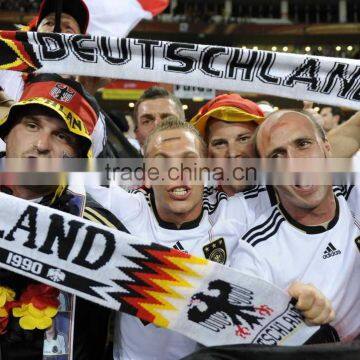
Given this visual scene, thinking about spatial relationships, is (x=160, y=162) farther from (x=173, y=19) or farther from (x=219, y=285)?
(x=173, y=19)

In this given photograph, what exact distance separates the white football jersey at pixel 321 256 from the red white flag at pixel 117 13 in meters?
1.76

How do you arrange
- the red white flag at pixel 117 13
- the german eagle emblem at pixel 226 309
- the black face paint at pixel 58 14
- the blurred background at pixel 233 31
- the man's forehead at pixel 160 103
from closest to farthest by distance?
the german eagle emblem at pixel 226 309, the black face paint at pixel 58 14, the man's forehead at pixel 160 103, the red white flag at pixel 117 13, the blurred background at pixel 233 31

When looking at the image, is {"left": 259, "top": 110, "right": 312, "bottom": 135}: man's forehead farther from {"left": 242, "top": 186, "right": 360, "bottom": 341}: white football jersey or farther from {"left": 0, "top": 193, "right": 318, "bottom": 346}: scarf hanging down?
{"left": 0, "top": 193, "right": 318, "bottom": 346}: scarf hanging down

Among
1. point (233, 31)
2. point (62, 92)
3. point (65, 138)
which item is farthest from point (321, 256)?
point (233, 31)

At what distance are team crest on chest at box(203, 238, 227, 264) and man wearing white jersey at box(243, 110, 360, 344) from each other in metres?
0.07

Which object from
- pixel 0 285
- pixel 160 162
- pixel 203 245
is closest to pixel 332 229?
pixel 203 245

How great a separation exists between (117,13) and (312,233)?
73.8 inches

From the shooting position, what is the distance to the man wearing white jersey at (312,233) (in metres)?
1.37

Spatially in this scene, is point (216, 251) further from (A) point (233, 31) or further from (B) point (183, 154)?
(A) point (233, 31)

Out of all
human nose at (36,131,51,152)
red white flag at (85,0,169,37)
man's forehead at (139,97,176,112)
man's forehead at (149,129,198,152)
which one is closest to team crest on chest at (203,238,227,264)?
man's forehead at (149,129,198,152)

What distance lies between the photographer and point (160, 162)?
1579 mm

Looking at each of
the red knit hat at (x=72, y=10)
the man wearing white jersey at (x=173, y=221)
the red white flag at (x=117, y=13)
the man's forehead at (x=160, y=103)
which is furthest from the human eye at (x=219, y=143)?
the red white flag at (x=117, y=13)

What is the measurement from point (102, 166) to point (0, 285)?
499 mm

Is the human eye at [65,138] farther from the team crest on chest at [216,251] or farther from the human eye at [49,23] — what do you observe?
the human eye at [49,23]
